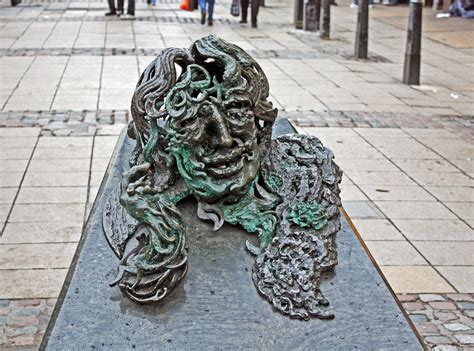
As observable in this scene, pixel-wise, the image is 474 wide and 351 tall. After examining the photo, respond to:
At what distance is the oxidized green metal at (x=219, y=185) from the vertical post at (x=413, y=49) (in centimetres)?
878

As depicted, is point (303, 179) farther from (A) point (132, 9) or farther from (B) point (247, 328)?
(A) point (132, 9)

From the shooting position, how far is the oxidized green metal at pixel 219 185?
2.55 metres

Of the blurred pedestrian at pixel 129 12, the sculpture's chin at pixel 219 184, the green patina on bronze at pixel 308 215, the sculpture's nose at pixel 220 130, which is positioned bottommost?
the blurred pedestrian at pixel 129 12

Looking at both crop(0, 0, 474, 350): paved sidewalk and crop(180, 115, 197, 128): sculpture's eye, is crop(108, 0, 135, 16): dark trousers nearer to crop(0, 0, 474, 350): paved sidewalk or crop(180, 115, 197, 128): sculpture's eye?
crop(0, 0, 474, 350): paved sidewalk

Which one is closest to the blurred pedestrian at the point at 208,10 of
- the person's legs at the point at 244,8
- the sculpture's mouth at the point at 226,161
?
the person's legs at the point at 244,8

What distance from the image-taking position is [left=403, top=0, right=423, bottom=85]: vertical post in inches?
452

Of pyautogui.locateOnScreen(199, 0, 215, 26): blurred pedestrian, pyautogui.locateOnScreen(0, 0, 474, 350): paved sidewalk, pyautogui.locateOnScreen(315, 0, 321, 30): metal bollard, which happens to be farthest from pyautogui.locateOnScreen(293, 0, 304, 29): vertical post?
pyautogui.locateOnScreen(199, 0, 215, 26): blurred pedestrian

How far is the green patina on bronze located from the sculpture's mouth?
238 mm

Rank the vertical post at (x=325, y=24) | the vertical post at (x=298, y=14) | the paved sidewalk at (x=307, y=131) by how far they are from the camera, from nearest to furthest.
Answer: the paved sidewalk at (x=307, y=131) < the vertical post at (x=325, y=24) < the vertical post at (x=298, y=14)

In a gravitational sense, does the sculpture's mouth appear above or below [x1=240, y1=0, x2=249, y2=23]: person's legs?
above

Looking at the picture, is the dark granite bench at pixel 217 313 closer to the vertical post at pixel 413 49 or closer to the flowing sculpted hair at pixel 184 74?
the flowing sculpted hair at pixel 184 74

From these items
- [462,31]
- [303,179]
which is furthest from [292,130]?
[462,31]

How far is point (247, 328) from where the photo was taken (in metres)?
2.43

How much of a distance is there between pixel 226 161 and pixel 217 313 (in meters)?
0.55
